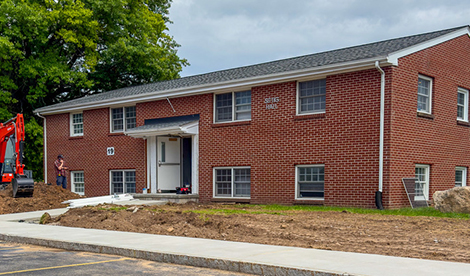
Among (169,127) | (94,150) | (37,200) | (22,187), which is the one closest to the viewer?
(22,187)

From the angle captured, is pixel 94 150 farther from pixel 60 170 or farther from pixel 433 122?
pixel 433 122

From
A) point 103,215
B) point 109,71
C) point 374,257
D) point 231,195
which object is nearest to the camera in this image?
point 374,257

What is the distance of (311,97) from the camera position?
699 inches

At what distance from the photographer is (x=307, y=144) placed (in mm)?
17578

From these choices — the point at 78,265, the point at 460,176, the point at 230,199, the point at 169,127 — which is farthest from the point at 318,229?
the point at 460,176

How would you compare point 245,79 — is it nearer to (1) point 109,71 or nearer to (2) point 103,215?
(2) point 103,215

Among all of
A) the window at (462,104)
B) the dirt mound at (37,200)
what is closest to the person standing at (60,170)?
the dirt mound at (37,200)

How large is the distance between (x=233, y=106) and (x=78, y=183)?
10.6m

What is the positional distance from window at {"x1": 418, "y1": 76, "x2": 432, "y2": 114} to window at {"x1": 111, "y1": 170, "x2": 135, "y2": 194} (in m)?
12.9

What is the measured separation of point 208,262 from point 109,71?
101ft

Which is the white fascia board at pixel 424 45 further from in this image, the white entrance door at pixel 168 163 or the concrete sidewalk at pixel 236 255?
the white entrance door at pixel 168 163

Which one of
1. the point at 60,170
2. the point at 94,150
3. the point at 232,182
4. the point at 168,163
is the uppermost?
the point at 94,150

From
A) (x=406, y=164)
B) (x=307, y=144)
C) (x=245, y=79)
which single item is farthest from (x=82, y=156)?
(x=406, y=164)

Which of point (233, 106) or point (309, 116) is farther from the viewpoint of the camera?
point (233, 106)
